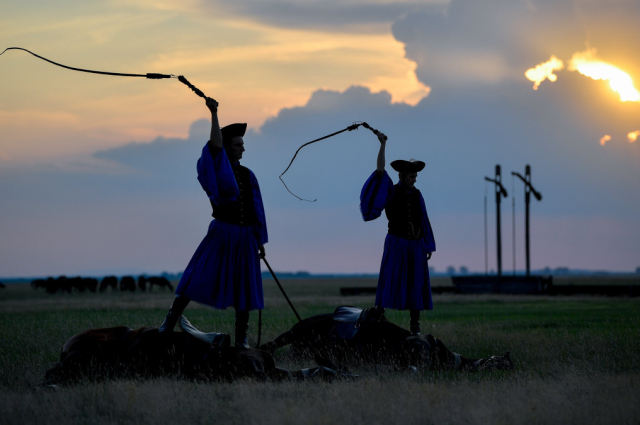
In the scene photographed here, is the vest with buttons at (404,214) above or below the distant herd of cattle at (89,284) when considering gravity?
above

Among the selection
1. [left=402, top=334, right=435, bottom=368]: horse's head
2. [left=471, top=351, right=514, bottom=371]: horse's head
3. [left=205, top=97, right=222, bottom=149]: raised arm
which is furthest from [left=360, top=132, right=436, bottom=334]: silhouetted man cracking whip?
[left=205, top=97, right=222, bottom=149]: raised arm

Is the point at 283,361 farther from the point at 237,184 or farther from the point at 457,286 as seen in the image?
the point at 457,286

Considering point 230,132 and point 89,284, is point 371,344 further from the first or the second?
point 89,284

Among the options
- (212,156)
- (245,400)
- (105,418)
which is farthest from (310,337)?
(105,418)

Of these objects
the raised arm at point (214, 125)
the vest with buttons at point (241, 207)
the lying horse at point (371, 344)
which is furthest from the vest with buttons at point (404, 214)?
the raised arm at point (214, 125)

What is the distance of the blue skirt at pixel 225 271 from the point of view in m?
7.98

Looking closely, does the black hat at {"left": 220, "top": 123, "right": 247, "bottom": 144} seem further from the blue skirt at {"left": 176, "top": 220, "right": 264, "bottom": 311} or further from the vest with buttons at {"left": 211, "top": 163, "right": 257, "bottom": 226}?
the blue skirt at {"left": 176, "top": 220, "right": 264, "bottom": 311}

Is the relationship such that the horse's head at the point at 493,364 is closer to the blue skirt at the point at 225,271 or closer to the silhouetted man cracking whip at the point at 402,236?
the silhouetted man cracking whip at the point at 402,236

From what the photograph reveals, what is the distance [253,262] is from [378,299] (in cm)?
228

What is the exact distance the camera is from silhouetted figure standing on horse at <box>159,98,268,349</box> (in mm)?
→ 7883

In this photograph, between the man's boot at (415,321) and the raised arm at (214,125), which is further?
the man's boot at (415,321)

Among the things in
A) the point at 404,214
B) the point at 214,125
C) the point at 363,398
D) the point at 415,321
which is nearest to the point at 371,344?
the point at 415,321

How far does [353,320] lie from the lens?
9336 mm

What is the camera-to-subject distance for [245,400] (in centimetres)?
599
